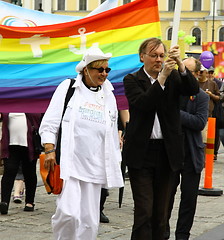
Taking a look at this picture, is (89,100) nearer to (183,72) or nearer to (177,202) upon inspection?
(183,72)

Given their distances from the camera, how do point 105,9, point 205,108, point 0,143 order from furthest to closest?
1. point 0,143
2. point 105,9
3. point 205,108

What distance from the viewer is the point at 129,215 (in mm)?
8523

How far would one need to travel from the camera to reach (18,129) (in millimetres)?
8609

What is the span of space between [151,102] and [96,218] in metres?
0.94

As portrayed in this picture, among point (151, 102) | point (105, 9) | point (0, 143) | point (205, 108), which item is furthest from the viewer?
point (0, 143)

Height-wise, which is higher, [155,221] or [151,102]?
[151,102]

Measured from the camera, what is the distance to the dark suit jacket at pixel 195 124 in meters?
6.90

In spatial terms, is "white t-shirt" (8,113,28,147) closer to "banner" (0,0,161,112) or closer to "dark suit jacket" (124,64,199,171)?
"banner" (0,0,161,112)

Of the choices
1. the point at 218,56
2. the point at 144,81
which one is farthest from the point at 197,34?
the point at 144,81

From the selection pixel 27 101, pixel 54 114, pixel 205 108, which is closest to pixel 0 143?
pixel 27 101

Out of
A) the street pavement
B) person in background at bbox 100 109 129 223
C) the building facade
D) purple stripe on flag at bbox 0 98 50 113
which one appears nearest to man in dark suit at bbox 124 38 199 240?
the street pavement

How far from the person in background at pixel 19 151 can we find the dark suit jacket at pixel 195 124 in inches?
89.3

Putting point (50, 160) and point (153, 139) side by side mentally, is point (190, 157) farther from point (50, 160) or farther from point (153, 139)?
point (50, 160)

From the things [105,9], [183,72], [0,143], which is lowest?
[0,143]
